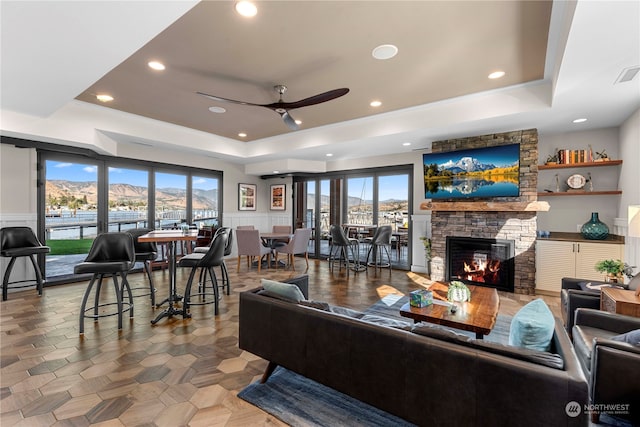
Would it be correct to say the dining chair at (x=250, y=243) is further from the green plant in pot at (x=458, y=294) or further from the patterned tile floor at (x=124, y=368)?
the green plant in pot at (x=458, y=294)

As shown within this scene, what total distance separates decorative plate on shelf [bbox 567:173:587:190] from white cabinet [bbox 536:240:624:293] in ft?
3.06

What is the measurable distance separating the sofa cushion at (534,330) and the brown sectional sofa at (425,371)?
0.06 metres

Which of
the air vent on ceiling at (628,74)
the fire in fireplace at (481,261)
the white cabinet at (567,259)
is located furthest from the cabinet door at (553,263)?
→ the air vent on ceiling at (628,74)

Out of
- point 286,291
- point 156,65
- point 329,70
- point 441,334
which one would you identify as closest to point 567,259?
point 441,334

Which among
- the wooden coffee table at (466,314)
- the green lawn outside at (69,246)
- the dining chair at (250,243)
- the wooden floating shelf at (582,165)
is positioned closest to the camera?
the wooden coffee table at (466,314)

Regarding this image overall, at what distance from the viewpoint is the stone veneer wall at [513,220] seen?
4.35 meters

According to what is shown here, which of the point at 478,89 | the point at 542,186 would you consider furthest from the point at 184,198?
the point at 542,186

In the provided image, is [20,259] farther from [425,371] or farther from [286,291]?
[425,371]

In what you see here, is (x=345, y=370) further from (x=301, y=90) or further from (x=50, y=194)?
(x=50, y=194)

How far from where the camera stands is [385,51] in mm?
2766

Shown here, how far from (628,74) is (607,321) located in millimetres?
2184

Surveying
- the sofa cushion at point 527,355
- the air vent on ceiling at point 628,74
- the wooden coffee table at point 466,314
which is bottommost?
the wooden coffee table at point 466,314

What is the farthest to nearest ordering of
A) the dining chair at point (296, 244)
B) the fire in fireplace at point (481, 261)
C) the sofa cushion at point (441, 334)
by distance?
the dining chair at point (296, 244) → the fire in fireplace at point (481, 261) → the sofa cushion at point (441, 334)

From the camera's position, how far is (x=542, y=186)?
475cm
